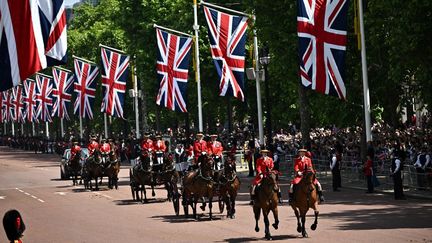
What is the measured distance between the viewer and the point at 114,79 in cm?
6116

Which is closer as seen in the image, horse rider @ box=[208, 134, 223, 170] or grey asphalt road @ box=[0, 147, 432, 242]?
grey asphalt road @ box=[0, 147, 432, 242]

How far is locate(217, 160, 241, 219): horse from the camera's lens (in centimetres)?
2872

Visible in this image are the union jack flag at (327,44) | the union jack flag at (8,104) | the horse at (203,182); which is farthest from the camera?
the union jack flag at (8,104)

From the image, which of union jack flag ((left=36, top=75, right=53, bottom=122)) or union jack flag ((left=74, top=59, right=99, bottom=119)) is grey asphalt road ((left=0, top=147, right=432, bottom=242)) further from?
union jack flag ((left=36, top=75, right=53, bottom=122))

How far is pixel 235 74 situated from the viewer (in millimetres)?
45000

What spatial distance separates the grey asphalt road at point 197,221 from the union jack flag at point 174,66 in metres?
8.81

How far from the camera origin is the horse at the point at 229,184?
28719 millimetres

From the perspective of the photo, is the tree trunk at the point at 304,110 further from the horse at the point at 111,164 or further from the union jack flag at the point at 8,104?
the union jack flag at the point at 8,104

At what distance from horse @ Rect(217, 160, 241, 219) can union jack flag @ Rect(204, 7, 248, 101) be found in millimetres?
15735

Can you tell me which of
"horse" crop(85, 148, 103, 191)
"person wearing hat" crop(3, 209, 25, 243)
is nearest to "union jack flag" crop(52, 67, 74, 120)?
"horse" crop(85, 148, 103, 191)

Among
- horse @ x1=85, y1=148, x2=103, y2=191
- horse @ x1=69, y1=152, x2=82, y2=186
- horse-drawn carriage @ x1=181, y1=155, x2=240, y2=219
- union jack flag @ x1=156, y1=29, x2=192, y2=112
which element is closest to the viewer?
horse-drawn carriage @ x1=181, y1=155, x2=240, y2=219

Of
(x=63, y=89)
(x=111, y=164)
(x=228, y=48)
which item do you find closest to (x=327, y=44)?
(x=228, y=48)

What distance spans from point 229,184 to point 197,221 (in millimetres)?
1476

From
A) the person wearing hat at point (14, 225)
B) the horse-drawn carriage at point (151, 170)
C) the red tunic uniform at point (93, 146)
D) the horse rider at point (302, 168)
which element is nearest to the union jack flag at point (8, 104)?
the red tunic uniform at point (93, 146)
